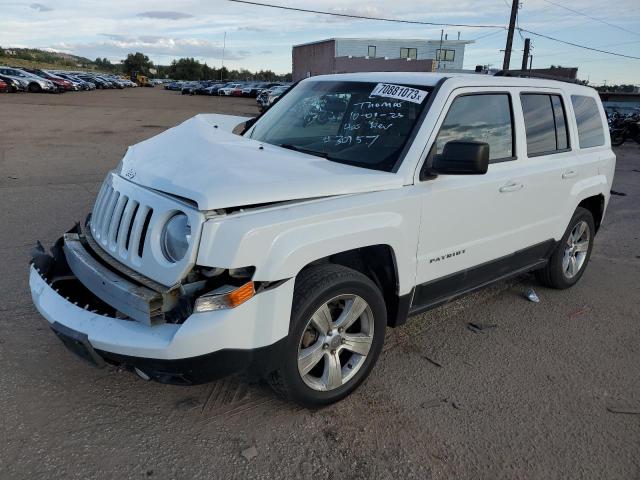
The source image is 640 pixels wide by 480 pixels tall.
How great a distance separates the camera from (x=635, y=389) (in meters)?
3.40

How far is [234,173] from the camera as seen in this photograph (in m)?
2.74

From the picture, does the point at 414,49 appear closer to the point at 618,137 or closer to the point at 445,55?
the point at 445,55

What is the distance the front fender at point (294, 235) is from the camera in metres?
2.44

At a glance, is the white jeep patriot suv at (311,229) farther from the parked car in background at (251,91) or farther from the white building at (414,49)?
the white building at (414,49)

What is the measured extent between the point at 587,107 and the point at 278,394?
394cm

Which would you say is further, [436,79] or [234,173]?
[436,79]

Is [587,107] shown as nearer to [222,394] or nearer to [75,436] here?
[222,394]

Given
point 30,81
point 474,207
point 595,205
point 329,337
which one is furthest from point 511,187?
point 30,81

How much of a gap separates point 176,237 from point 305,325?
0.79 metres

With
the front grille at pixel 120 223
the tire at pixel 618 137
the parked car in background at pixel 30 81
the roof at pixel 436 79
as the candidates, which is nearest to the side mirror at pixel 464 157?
the roof at pixel 436 79

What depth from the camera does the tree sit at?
5049 inches

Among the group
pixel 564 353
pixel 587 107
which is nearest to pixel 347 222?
pixel 564 353

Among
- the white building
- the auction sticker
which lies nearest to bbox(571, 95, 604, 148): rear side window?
the auction sticker

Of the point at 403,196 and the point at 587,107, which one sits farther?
the point at 587,107
